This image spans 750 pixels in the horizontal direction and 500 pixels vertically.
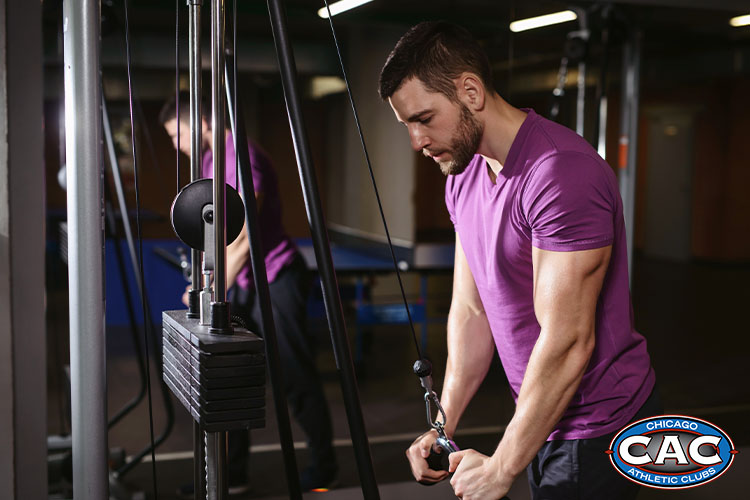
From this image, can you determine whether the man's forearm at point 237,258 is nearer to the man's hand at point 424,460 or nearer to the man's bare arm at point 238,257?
the man's bare arm at point 238,257

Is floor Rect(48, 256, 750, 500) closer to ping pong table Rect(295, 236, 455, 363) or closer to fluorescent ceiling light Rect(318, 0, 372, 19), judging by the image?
ping pong table Rect(295, 236, 455, 363)

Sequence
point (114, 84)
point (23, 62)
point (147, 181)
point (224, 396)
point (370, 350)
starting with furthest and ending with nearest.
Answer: point (147, 181) < point (114, 84) < point (370, 350) < point (23, 62) < point (224, 396)

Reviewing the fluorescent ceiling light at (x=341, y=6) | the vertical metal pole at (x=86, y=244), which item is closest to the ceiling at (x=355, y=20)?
the fluorescent ceiling light at (x=341, y=6)

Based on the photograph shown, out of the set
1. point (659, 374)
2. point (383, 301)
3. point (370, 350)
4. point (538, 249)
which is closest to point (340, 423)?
point (383, 301)

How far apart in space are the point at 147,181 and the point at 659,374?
6534 mm

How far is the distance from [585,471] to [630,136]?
2600 millimetres

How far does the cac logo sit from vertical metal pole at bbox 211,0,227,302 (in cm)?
97

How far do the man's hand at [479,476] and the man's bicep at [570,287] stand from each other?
0.24 meters

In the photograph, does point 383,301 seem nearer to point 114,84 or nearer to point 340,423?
point 340,423

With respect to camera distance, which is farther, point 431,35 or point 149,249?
point 149,249

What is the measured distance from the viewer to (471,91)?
4.53 ft

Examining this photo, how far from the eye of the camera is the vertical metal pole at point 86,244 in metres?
0.96

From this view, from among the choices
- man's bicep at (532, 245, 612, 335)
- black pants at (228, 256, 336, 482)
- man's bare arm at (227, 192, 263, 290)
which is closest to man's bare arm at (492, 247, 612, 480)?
man's bicep at (532, 245, 612, 335)

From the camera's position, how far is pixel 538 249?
50.6 inches
